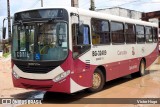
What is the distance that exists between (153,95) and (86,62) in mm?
2516

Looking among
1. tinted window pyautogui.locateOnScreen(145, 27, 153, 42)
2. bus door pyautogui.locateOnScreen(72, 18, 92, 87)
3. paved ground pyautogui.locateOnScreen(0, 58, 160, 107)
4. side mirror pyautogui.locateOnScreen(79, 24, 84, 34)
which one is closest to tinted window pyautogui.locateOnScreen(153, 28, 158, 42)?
tinted window pyautogui.locateOnScreen(145, 27, 153, 42)

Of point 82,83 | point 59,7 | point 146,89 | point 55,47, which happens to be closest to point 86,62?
point 82,83

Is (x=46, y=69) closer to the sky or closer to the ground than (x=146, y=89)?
closer to the sky

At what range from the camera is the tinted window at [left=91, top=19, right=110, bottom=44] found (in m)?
10.8

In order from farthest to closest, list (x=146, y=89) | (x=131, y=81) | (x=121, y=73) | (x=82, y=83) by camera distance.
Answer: (x=131, y=81) → (x=121, y=73) → (x=146, y=89) → (x=82, y=83)

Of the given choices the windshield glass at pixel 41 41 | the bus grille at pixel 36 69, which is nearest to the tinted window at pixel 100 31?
the windshield glass at pixel 41 41

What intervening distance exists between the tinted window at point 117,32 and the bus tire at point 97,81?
5.63 ft

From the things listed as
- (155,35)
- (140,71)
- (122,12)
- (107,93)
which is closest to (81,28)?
(107,93)

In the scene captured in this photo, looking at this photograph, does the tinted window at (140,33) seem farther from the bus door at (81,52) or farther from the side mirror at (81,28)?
the side mirror at (81,28)

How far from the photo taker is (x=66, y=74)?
9242mm

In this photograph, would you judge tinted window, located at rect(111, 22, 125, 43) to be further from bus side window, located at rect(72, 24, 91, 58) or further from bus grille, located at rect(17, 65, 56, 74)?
bus grille, located at rect(17, 65, 56, 74)

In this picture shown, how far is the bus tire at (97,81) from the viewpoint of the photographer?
10.9 metres

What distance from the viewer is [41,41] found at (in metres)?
9.59

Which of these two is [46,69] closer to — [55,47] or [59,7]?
[55,47]
